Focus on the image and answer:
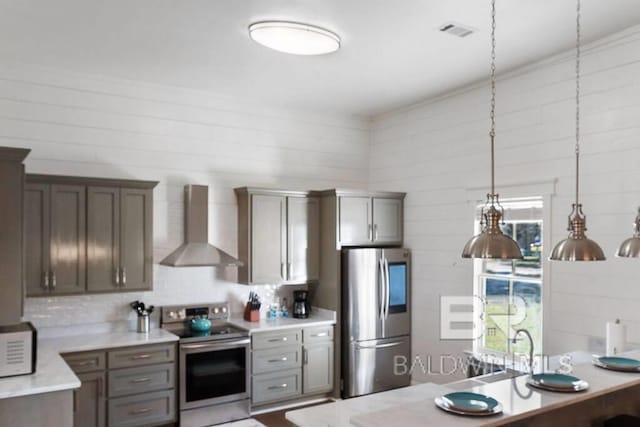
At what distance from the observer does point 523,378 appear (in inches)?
107

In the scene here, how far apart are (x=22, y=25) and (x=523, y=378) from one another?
3895 millimetres

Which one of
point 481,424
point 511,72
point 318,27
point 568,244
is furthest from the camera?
point 511,72

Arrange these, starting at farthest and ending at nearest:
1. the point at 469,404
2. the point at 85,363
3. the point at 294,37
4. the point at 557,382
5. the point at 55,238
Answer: the point at 55,238 < the point at 85,363 < the point at 294,37 < the point at 557,382 < the point at 469,404

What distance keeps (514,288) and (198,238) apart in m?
2.96

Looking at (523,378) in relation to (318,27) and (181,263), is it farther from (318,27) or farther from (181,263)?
(181,263)

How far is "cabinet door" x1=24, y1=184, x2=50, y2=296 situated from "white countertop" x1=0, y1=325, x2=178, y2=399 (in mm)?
489

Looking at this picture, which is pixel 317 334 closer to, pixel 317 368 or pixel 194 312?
pixel 317 368

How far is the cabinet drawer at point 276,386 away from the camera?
4.96 m

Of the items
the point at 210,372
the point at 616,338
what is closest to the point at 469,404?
the point at 616,338

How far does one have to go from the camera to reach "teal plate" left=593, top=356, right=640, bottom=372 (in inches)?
111

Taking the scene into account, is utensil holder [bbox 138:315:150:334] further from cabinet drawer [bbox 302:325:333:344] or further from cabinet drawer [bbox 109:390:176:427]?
cabinet drawer [bbox 302:325:333:344]

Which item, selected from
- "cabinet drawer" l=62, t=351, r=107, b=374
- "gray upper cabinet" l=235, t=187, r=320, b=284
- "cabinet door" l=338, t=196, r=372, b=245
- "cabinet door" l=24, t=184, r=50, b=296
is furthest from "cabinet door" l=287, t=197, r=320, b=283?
"cabinet door" l=24, t=184, r=50, b=296

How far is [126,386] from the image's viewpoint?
14.0 feet

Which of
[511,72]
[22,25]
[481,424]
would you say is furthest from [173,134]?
[481,424]
